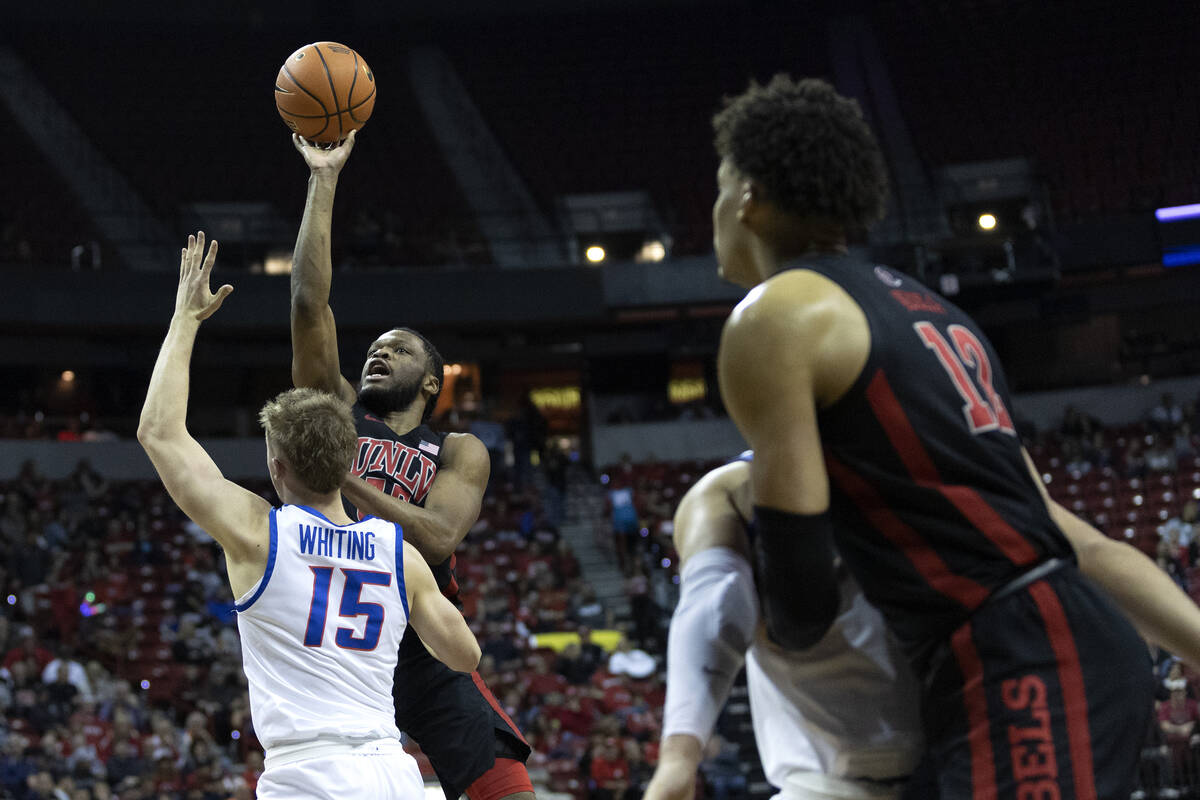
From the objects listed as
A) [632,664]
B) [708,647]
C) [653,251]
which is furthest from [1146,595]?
[653,251]

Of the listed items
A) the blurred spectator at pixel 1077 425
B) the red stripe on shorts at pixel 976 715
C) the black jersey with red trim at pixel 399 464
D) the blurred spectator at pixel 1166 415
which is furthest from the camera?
the blurred spectator at pixel 1077 425

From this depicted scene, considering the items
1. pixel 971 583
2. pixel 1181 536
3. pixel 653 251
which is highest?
pixel 653 251

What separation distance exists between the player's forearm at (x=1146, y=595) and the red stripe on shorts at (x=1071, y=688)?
12.4 inches

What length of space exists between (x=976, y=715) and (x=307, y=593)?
181cm

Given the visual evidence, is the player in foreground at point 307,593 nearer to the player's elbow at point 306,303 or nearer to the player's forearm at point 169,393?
the player's forearm at point 169,393

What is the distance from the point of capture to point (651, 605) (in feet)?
50.1

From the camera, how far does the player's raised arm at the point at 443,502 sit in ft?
13.0

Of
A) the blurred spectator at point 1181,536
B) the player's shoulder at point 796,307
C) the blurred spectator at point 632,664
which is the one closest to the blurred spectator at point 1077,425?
the blurred spectator at point 1181,536

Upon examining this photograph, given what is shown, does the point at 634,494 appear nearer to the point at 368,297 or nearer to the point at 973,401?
the point at 368,297

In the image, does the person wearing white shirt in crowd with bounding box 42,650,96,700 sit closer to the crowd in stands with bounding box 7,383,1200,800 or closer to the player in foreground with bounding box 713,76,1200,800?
the crowd in stands with bounding box 7,383,1200,800

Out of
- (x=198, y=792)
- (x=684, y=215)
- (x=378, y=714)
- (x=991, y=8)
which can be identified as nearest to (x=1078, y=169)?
(x=991, y=8)

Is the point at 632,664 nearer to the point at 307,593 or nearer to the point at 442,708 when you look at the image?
the point at 442,708

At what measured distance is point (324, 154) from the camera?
4496mm

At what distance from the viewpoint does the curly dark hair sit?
7.09 ft
